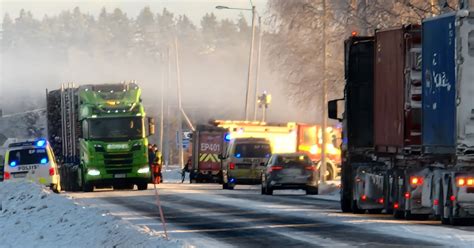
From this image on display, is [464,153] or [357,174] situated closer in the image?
[464,153]

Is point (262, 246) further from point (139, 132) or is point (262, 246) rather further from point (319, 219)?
point (139, 132)

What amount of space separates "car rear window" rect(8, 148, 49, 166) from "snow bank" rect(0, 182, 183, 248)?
11135 millimetres

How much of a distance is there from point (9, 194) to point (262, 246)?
15579mm

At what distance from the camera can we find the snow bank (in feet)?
69.0

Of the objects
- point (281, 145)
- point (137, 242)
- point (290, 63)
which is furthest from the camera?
point (290, 63)

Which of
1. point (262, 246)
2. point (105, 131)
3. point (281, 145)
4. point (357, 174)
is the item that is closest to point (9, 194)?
point (357, 174)

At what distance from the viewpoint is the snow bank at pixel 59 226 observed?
69.0 ft

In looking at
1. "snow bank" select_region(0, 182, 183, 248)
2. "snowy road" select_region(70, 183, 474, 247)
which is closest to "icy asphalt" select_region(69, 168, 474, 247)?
"snowy road" select_region(70, 183, 474, 247)

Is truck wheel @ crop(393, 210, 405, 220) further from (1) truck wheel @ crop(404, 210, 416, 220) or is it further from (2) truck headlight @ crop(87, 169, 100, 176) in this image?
(2) truck headlight @ crop(87, 169, 100, 176)

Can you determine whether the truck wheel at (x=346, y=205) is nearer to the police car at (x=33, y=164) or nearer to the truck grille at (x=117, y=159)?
the police car at (x=33, y=164)

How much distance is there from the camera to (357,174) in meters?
30.0

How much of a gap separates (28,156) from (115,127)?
322 centimetres

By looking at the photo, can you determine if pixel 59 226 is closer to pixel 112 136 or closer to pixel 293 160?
pixel 293 160

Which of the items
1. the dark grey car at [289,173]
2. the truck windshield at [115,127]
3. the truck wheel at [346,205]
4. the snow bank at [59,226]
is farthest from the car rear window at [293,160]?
the truck wheel at [346,205]
